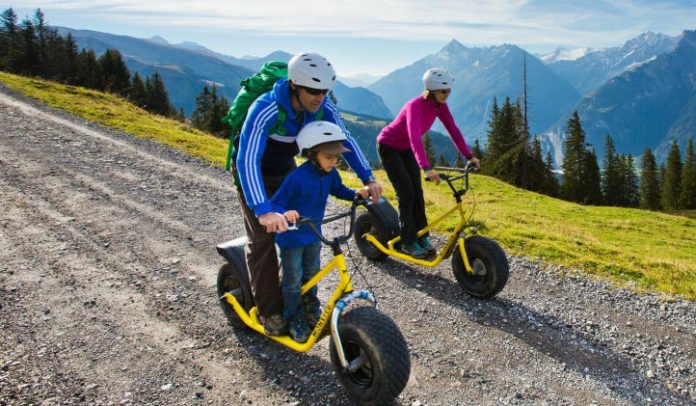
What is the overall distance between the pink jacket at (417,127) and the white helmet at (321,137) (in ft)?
9.42

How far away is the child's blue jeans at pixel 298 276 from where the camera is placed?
17.0 ft

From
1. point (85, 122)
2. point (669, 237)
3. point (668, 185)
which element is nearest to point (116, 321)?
point (85, 122)

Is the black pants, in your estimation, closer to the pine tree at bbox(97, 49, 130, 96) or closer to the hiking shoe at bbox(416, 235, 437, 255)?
the hiking shoe at bbox(416, 235, 437, 255)

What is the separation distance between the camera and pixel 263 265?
527 cm

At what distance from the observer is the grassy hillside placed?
→ 9.16m

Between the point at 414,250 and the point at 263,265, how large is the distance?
384cm

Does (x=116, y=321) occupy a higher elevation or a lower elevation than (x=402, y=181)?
lower

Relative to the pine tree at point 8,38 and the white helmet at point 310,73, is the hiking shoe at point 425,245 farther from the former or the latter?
the pine tree at point 8,38

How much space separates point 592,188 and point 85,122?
73101mm

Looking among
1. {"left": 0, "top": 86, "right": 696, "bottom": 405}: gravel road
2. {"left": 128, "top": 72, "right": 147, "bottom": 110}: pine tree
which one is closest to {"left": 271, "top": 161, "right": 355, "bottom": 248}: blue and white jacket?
{"left": 0, "top": 86, "right": 696, "bottom": 405}: gravel road

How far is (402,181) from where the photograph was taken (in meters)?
8.41

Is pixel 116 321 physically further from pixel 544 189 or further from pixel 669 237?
pixel 544 189

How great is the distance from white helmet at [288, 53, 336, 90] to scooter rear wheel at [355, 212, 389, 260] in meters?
4.48

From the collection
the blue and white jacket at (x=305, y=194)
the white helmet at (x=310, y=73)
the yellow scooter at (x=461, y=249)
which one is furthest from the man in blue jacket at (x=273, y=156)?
the yellow scooter at (x=461, y=249)
